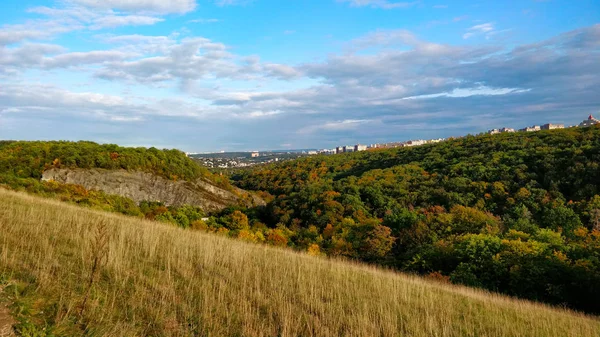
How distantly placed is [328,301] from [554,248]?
2299cm

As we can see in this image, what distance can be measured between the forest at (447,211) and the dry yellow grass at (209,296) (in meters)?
10.4

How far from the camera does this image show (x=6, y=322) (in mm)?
3414

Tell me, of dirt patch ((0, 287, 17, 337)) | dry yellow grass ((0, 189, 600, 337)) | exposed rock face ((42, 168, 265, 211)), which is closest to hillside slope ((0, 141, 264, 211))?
exposed rock face ((42, 168, 265, 211))

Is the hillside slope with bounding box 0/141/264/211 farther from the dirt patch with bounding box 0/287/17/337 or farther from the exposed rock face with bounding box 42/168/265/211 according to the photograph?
the dirt patch with bounding box 0/287/17/337

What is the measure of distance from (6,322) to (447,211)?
169 feet

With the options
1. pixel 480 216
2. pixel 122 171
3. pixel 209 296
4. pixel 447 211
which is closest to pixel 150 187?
pixel 122 171

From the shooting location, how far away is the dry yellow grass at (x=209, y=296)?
423 cm

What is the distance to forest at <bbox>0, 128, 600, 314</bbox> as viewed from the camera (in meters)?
18.8

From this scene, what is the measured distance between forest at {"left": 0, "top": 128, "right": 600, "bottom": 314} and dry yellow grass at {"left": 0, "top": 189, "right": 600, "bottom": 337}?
408 inches

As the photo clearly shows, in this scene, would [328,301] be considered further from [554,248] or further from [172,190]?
[172,190]

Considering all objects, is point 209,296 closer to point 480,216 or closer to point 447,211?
point 480,216

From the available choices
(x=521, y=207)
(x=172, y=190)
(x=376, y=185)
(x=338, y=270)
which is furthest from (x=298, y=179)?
(x=338, y=270)

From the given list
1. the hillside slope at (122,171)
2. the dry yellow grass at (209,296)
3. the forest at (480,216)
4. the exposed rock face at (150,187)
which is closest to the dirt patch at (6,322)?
the dry yellow grass at (209,296)

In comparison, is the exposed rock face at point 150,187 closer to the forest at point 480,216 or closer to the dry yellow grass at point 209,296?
the forest at point 480,216
